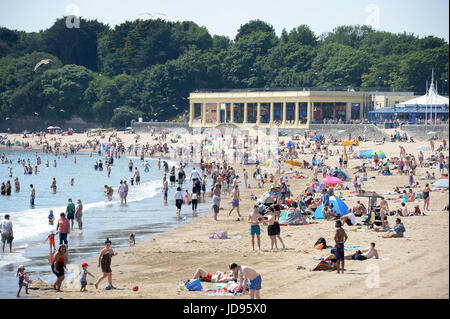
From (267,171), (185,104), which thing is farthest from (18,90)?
(267,171)

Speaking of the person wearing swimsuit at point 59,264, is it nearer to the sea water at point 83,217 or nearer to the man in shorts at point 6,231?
the sea water at point 83,217

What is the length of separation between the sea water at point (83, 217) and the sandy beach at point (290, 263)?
3.72ft

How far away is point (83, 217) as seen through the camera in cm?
2808

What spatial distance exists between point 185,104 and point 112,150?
900 inches

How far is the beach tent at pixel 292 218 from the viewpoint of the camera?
22.5m

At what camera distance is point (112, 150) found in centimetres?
7388

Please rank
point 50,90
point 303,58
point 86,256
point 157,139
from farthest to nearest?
point 50,90, point 303,58, point 157,139, point 86,256

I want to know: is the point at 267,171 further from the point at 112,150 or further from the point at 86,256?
the point at 112,150

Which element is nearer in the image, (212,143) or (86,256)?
(86,256)

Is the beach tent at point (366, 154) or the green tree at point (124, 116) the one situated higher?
the green tree at point (124, 116)

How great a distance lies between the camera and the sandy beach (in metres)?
12.5

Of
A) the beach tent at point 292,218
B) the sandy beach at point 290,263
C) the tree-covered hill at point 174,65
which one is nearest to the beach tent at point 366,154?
the sandy beach at point 290,263

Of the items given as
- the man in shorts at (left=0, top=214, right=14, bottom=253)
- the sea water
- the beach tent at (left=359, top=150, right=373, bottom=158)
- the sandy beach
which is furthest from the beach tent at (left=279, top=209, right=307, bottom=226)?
the beach tent at (left=359, top=150, right=373, bottom=158)

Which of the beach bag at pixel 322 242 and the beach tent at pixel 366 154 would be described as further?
the beach tent at pixel 366 154
